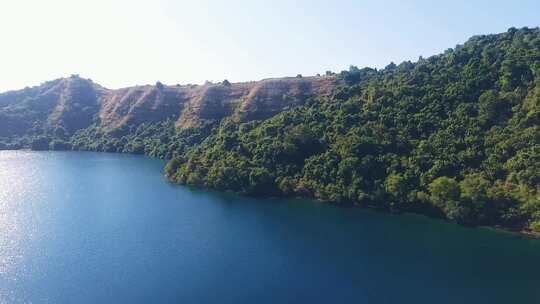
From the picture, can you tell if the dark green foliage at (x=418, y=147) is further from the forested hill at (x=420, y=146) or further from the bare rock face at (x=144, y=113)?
the bare rock face at (x=144, y=113)

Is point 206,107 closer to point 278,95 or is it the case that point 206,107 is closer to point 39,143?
point 278,95

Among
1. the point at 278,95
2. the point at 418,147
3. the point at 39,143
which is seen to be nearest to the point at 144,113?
the point at 39,143

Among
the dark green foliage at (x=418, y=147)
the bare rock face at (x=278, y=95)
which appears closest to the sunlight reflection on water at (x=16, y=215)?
the dark green foliage at (x=418, y=147)

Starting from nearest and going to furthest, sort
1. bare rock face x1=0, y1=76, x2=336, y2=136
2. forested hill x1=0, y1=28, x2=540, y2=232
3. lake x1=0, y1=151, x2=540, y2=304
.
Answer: lake x1=0, y1=151, x2=540, y2=304
forested hill x1=0, y1=28, x2=540, y2=232
bare rock face x1=0, y1=76, x2=336, y2=136

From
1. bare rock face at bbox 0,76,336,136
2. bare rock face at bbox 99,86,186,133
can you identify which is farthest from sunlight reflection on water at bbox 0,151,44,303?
bare rock face at bbox 0,76,336,136

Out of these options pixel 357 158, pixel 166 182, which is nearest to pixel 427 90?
pixel 357 158

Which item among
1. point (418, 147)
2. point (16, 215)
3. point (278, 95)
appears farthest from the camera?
point (278, 95)

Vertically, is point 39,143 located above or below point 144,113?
below

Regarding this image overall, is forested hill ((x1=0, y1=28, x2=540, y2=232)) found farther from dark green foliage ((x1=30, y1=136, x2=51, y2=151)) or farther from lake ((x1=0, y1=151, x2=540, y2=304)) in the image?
dark green foliage ((x1=30, y1=136, x2=51, y2=151))
